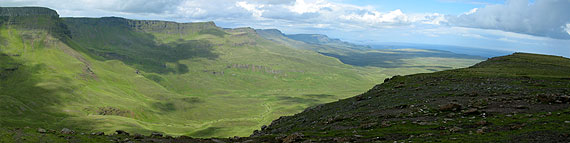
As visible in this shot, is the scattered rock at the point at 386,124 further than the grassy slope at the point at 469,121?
Yes

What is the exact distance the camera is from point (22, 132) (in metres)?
28.8

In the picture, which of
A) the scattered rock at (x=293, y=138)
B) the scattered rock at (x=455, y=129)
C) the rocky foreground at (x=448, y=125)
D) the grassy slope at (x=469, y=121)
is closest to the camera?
the grassy slope at (x=469, y=121)

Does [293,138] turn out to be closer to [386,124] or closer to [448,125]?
[386,124]

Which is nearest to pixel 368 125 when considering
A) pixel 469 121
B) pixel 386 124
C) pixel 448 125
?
pixel 386 124

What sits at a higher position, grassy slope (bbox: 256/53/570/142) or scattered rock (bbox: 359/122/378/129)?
grassy slope (bbox: 256/53/570/142)

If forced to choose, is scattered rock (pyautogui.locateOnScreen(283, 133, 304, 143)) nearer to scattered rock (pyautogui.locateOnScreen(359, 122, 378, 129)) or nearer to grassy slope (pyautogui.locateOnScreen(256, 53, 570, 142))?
grassy slope (pyautogui.locateOnScreen(256, 53, 570, 142))

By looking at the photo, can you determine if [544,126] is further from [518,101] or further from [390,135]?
[518,101]

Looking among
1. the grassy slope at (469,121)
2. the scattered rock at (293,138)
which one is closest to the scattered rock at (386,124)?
the grassy slope at (469,121)

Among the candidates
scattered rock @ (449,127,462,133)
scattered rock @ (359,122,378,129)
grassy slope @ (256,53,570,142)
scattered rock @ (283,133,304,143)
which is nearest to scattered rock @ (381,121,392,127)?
grassy slope @ (256,53,570,142)

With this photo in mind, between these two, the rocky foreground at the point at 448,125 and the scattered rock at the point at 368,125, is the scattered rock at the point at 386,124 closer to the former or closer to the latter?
the rocky foreground at the point at 448,125

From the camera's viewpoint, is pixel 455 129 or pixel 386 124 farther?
pixel 386 124

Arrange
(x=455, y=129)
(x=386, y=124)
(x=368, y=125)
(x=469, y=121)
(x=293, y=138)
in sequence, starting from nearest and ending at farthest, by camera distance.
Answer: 1. (x=455, y=129)
2. (x=469, y=121)
3. (x=293, y=138)
4. (x=386, y=124)
5. (x=368, y=125)

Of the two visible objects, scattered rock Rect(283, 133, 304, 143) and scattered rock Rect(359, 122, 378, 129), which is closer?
scattered rock Rect(283, 133, 304, 143)

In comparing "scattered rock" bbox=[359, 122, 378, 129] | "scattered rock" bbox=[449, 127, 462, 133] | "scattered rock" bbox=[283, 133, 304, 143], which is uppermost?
"scattered rock" bbox=[449, 127, 462, 133]
